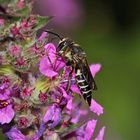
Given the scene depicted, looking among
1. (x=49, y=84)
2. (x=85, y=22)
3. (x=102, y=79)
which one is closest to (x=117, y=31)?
(x=85, y=22)

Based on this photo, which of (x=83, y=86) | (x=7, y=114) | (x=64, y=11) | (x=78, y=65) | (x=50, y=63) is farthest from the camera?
(x=64, y=11)

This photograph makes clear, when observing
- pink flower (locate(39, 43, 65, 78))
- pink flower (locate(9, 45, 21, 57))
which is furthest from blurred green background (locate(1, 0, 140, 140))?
pink flower (locate(9, 45, 21, 57))

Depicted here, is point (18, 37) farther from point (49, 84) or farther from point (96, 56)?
point (96, 56)

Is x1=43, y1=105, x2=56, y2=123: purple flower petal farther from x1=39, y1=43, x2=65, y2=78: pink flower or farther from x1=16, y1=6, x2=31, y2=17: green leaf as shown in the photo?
x1=16, y1=6, x2=31, y2=17: green leaf

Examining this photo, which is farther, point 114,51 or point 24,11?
point 114,51

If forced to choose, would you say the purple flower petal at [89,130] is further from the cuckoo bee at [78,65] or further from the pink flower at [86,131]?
the cuckoo bee at [78,65]

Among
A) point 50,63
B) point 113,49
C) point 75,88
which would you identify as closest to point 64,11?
point 113,49

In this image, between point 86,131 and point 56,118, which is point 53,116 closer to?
point 56,118

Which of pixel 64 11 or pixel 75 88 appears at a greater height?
pixel 75 88
